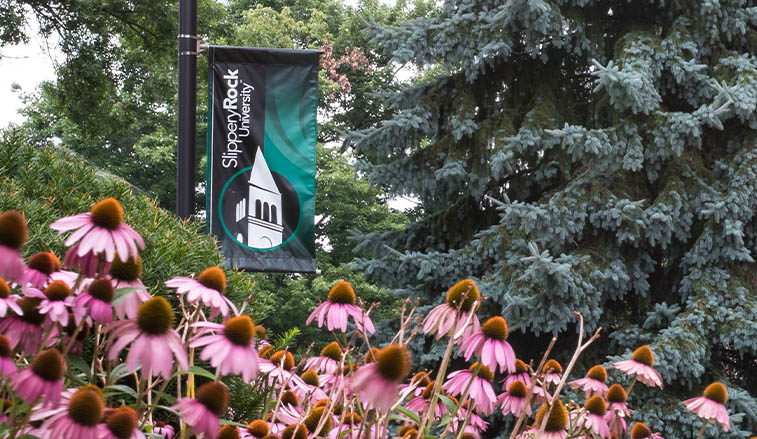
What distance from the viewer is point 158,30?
1136cm

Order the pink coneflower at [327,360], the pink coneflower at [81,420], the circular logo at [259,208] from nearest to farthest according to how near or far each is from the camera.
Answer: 1. the pink coneflower at [81,420]
2. the pink coneflower at [327,360]
3. the circular logo at [259,208]

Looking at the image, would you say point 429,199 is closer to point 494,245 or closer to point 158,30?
point 494,245

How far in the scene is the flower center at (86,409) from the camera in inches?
37.8

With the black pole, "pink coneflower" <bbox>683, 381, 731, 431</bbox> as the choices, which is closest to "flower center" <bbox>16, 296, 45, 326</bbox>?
"pink coneflower" <bbox>683, 381, 731, 431</bbox>

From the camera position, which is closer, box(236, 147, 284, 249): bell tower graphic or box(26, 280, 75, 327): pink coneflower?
box(26, 280, 75, 327): pink coneflower

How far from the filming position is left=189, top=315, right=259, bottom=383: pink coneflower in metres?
1.06

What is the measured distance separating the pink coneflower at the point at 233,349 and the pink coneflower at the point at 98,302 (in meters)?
0.13

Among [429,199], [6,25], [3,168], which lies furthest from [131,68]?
[3,168]

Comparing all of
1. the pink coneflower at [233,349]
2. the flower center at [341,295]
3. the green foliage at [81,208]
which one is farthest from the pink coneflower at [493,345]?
the green foliage at [81,208]

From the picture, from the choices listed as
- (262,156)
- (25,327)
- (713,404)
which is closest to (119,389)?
(25,327)

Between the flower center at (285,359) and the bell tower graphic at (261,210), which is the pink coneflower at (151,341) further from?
the bell tower graphic at (261,210)

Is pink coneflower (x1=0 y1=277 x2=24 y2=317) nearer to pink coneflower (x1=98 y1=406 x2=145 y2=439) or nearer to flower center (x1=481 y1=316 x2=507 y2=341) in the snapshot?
pink coneflower (x1=98 y1=406 x2=145 y2=439)

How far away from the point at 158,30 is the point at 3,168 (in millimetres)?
8964

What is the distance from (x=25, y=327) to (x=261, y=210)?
5.16m
